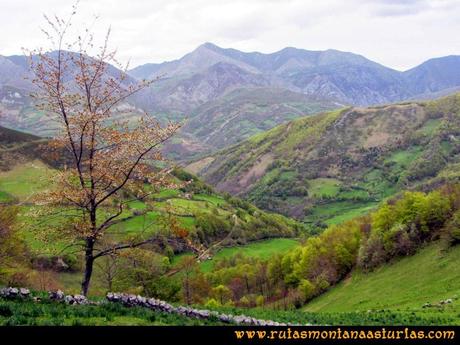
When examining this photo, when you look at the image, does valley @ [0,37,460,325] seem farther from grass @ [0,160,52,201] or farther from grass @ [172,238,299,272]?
grass @ [0,160,52,201]

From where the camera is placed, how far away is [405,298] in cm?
5809

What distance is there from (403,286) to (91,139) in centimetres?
5459

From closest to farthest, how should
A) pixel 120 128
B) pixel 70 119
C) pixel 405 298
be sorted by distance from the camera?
pixel 70 119 < pixel 120 128 < pixel 405 298

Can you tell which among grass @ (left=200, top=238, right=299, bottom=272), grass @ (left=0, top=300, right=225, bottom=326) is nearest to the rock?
grass @ (left=0, top=300, right=225, bottom=326)

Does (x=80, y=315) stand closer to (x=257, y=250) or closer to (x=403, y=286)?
(x=403, y=286)

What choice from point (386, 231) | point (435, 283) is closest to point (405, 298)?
point (435, 283)

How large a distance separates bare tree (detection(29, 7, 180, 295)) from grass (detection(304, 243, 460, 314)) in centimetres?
3359

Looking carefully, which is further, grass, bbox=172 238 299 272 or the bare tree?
grass, bbox=172 238 299 272

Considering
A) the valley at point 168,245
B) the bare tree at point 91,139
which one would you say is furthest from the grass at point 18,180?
the bare tree at point 91,139

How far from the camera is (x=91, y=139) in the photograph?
84.0 ft

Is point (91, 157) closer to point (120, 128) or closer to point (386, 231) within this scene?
point (120, 128)

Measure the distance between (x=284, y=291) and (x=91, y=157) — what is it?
8461cm

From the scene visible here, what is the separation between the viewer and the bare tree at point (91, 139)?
2456 cm

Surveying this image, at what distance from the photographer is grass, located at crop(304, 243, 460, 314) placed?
55.3 m
